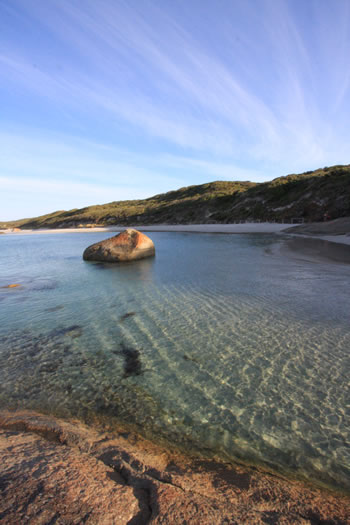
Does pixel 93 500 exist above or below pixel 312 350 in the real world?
above

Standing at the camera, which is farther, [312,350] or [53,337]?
[53,337]

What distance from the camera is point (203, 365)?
12.9 ft

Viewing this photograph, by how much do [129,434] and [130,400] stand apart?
0.56 m

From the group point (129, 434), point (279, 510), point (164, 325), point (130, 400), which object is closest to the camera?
point (279, 510)

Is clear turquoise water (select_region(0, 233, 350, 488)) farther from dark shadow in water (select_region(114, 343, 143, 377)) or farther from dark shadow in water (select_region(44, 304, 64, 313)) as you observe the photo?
dark shadow in water (select_region(44, 304, 64, 313))

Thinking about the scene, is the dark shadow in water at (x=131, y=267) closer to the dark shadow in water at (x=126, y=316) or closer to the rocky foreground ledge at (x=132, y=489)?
the dark shadow in water at (x=126, y=316)

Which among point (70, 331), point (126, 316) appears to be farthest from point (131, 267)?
point (70, 331)

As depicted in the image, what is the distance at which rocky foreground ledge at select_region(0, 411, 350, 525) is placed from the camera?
158 cm

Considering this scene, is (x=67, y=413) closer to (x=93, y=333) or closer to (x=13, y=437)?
(x=13, y=437)

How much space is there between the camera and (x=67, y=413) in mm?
2957

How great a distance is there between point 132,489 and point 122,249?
12.2m

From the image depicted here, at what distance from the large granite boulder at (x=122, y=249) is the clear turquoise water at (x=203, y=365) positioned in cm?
572

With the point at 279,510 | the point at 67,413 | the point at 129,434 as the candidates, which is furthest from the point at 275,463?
the point at 67,413

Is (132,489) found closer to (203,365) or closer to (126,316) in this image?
(203,365)
